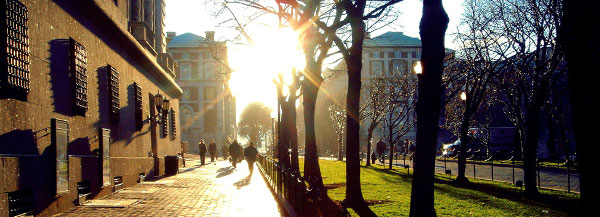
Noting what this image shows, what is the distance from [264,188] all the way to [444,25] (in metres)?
10.8

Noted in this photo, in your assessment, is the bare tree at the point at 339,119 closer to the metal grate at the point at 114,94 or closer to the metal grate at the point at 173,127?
the metal grate at the point at 173,127

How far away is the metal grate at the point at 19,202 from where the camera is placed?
874 cm

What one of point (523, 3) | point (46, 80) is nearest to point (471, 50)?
point (523, 3)

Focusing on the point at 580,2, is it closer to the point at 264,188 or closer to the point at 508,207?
the point at 508,207

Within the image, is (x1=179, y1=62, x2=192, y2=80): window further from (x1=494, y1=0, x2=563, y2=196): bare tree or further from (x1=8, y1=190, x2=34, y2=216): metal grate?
(x1=8, y1=190, x2=34, y2=216): metal grate

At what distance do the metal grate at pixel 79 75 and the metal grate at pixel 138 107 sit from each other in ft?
24.4

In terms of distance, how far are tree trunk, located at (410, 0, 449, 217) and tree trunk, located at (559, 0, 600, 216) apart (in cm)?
A: 366

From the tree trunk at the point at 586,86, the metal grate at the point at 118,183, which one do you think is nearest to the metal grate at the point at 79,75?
the metal grate at the point at 118,183

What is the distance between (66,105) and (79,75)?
110 centimetres

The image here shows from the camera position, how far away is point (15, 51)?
354 inches

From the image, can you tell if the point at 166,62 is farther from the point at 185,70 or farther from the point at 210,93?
the point at 185,70

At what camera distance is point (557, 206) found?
44.0 feet

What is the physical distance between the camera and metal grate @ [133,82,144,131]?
21.0m

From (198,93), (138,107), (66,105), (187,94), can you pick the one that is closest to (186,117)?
(187,94)
